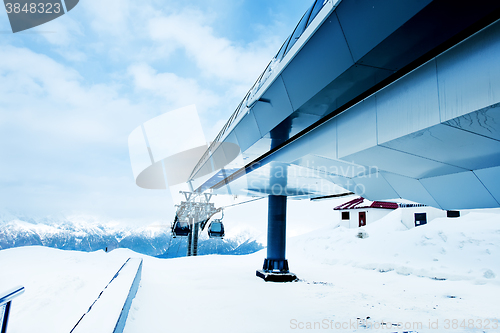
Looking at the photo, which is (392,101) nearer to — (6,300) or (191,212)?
(6,300)

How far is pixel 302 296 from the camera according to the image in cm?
751

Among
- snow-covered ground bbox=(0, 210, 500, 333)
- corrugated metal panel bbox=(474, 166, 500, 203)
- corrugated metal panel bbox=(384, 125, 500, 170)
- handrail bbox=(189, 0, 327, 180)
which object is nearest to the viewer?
corrugated metal panel bbox=(384, 125, 500, 170)

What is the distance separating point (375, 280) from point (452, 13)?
9727mm

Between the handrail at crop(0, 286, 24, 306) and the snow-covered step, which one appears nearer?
the handrail at crop(0, 286, 24, 306)

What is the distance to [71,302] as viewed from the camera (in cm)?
486

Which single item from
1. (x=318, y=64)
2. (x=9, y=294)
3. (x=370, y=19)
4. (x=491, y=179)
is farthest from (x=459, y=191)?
(x=9, y=294)

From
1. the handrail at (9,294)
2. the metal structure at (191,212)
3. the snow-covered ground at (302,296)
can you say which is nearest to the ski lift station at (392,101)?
the snow-covered ground at (302,296)

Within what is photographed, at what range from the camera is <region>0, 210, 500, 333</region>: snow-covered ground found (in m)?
4.69

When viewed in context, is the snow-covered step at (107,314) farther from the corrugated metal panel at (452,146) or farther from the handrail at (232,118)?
the handrail at (232,118)

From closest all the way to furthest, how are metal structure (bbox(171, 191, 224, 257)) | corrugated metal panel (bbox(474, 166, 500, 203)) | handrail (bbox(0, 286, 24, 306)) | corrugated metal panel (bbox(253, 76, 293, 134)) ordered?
1. handrail (bbox(0, 286, 24, 306))
2. corrugated metal panel (bbox(474, 166, 500, 203))
3. corrugated metal panel (bbox(253, 76, 293, 134))
4. metal structure (bbox(171, 191, 224, 257))

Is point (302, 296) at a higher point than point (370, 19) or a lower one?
lower

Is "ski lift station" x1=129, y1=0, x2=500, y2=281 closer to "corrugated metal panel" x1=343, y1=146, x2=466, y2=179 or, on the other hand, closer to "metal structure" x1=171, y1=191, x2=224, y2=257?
"corrugated metal panel" x1=343, y1=146, x2=466, y2=179

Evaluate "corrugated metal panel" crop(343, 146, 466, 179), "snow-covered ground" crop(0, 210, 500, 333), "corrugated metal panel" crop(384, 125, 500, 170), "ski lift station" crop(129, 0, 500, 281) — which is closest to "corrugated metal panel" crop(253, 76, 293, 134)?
"ski lift station" crop(129, 0, 500, 281)

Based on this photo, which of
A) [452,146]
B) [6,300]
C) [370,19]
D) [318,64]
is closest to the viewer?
[6,300]
